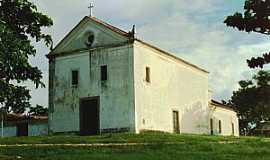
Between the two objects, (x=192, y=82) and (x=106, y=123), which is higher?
(x=192, y=82)

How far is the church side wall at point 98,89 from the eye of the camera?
37.2 meters

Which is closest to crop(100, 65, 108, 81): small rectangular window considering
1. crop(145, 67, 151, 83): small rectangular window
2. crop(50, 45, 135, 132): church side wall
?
crop(50, 45, 135, 132): church side wall

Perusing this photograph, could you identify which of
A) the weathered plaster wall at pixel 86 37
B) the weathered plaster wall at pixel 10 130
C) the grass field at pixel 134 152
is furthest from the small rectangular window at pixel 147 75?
the weathered plaster wall at pixel 10 130

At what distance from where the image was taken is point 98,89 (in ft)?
126

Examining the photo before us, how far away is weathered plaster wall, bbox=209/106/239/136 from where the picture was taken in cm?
5231

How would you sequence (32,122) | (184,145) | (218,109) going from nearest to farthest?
(184,145) → (32,122) → (218,109)

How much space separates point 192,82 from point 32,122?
13006 millimetres

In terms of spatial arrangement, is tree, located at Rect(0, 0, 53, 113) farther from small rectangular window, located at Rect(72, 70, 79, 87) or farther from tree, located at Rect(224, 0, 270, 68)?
small rectangular window, located at Rect(72, 70, 79, 87)

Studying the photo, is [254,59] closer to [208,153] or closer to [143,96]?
[208,153]

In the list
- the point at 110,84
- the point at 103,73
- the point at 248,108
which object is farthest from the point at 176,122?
the point at 248,108

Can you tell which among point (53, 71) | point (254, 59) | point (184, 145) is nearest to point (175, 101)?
point (53, 71)

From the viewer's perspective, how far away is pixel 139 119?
3681 cm

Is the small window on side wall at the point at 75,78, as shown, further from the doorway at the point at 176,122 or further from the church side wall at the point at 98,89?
the doorway at the point at 176,122

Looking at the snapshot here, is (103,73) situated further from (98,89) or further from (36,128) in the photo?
(36,128)
